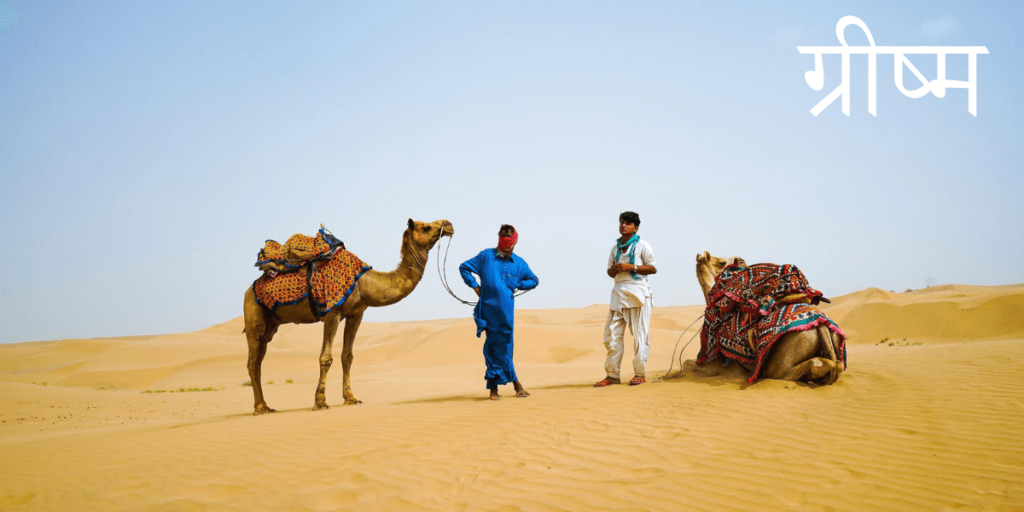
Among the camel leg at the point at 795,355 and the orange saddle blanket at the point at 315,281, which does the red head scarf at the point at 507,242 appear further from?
the camel leg at the point at 795,355

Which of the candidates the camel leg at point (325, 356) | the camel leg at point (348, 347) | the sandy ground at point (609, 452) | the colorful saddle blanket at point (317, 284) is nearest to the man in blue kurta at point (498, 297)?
the sandy ground at point (609, 452)

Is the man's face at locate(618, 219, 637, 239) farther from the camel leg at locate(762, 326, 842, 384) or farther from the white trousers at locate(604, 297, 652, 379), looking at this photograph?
the camel leg at locate(762, 326, 842, 384)

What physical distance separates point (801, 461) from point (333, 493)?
365cm

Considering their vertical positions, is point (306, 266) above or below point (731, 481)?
above

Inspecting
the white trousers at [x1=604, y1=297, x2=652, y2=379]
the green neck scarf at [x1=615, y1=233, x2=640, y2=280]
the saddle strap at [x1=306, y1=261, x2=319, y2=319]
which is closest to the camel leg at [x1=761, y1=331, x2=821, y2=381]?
the white trousers at [x1=604, y1=297, x2=652, y2=379]

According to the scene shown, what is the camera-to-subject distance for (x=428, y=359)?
25500 millimetres

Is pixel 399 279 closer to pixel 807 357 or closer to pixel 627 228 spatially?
pixel 627 228

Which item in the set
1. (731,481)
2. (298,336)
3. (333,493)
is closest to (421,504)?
(333,493)

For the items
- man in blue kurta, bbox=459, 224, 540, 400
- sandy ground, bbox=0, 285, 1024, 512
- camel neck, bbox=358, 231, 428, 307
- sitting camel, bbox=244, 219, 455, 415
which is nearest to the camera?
sandy ground, bbox=0, 285, 1024, 512

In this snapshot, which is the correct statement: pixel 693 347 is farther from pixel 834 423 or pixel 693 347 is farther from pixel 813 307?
pixel 834 423

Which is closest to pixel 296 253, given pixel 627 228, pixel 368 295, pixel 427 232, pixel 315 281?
pixel 315 281

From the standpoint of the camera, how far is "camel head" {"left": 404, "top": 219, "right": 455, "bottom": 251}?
33.1 ft

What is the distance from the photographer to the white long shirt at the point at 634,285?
355 inches

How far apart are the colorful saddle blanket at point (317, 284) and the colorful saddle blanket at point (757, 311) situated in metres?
5.16
